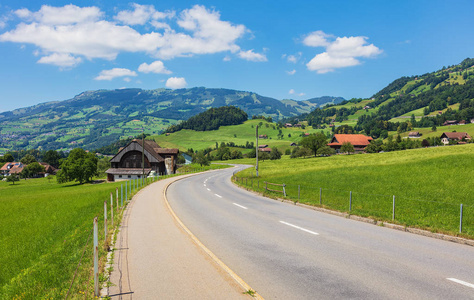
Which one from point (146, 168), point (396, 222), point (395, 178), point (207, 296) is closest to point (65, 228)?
point (207, 296)

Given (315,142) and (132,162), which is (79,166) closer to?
(132,162)

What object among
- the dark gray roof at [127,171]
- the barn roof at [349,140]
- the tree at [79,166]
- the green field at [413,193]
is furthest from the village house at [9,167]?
the green field at [413,193]

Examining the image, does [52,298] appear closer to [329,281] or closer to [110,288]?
[110,288]

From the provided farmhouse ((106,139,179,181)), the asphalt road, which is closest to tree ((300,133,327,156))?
farmhouse ((106,139,179,181))

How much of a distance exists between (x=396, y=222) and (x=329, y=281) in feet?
29.3

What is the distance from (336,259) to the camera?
9383 millimetres

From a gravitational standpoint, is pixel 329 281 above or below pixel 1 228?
above

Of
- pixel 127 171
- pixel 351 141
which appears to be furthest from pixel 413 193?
pixel 351 141

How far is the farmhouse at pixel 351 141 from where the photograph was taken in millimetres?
153625

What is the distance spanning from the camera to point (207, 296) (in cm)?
677

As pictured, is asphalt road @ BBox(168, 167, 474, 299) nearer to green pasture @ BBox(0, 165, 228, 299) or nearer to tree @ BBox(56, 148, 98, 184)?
green pasture @ BBox(0, 165, 228, 299)

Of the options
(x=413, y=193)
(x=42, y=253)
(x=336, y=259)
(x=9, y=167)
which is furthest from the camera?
(x=9, y=167)

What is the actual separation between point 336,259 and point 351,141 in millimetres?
163395

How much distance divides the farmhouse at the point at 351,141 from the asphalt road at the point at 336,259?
14414 centimetres
